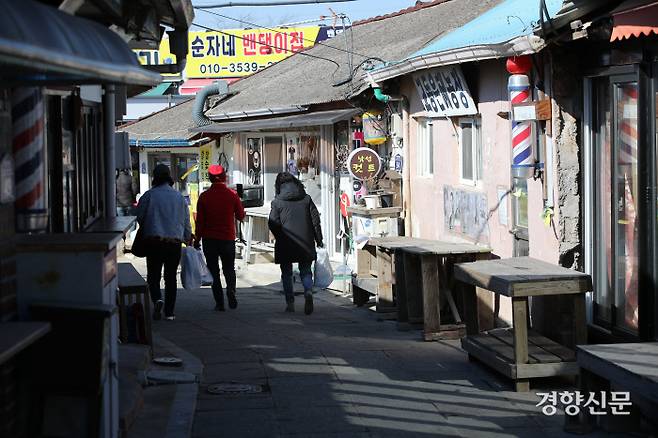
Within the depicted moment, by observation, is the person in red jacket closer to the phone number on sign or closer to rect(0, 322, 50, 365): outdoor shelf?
rect(0, 322, 50, 365): outdoor shelf

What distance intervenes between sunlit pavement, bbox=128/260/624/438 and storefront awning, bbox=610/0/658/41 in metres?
2.67

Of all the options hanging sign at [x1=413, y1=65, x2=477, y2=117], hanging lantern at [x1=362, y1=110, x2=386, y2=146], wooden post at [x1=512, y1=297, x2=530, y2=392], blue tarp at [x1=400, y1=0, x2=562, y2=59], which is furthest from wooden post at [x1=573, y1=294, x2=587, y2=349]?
hanging lantern at [x1=362, y1=110, x2=386, y2=146]

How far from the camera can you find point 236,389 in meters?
8.53

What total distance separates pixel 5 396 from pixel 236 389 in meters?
3.57

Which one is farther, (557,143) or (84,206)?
(557,143)

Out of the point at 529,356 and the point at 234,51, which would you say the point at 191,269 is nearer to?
the point at 529,356

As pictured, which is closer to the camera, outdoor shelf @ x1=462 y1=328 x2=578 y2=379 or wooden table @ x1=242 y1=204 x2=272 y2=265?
outdoor shelf @ x1=462 y1=328 x2=578 y2=379

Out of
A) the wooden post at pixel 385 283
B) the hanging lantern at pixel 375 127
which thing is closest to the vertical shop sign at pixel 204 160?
the hanging lantern at pixel 375 127

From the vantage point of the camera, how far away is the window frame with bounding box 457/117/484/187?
39.8 feet

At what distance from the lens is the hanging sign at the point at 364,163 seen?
600 inches

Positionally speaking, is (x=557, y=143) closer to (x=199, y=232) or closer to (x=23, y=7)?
(x=199, y=232)

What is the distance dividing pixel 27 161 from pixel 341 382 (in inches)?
150

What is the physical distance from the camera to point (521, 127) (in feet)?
32.5

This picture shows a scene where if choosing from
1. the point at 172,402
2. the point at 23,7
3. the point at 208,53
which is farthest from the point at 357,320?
the point at 208,53
